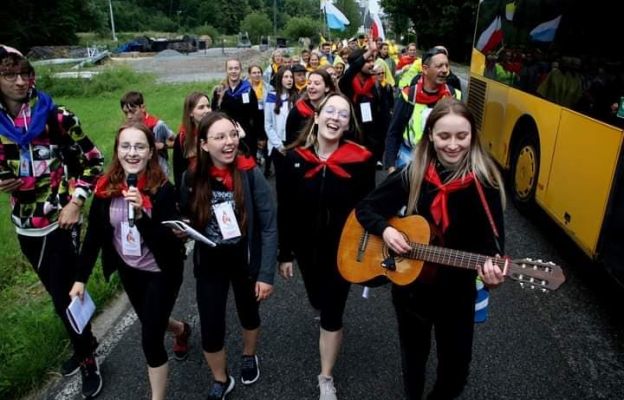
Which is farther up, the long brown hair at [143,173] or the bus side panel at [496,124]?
the long brown hair at [143,173]

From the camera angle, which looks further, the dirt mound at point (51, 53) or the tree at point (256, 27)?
the tree at point (256, 27)

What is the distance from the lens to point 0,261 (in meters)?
5.23

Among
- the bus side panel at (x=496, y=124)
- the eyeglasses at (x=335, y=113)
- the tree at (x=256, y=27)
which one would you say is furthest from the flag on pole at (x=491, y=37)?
the tree at (x=256, y=27)

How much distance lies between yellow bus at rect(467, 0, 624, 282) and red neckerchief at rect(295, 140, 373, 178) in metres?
2.38

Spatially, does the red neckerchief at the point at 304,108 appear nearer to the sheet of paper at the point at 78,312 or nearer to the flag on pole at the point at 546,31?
the sheet of paper at the point at 78,312

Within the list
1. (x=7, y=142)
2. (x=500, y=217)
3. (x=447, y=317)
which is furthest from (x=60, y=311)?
(x=500, y=217)

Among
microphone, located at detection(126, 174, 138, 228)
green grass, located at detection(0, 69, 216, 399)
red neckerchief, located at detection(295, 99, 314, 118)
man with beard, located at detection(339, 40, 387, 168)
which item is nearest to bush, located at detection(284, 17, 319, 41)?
green grass, located at detection(0, 69, 216, 399)

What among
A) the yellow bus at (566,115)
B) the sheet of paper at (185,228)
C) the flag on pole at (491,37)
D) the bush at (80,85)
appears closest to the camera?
the sheet of paper at (185,228)

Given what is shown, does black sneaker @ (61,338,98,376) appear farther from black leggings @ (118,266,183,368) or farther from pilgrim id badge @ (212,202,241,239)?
pilgrim id badge @ (212,202,241,239)

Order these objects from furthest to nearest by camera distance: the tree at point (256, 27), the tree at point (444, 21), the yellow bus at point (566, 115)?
Result: the tree at point (256, 27), the tree at point (444, 21), the yellow bus at point (566, 115)

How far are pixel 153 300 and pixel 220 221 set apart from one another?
60 centimetres

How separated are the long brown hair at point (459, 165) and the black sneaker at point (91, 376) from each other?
2.34 meters

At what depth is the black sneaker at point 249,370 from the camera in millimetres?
3268

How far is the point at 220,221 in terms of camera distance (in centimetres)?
289
